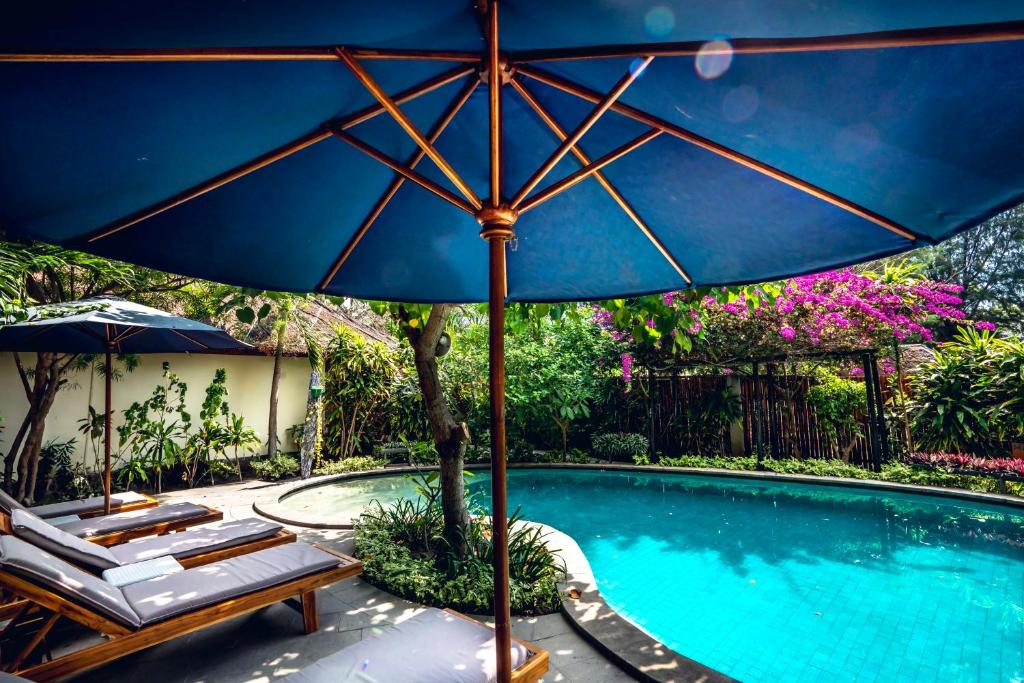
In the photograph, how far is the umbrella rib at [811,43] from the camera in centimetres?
112

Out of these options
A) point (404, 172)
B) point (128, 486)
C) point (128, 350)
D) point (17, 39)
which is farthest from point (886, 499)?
point (128, 486)

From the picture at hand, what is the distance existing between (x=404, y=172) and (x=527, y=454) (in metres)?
10.7

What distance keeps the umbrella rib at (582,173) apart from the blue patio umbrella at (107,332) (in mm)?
4299

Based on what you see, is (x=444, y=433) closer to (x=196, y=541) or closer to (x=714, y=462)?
(x=196, y=541)

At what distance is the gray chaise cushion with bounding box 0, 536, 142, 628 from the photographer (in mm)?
2420

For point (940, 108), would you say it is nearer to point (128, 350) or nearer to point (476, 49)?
point (476, 49)

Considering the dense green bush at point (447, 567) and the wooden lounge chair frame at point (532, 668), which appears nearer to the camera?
the wooden lounge chair frame at point (532, 668)

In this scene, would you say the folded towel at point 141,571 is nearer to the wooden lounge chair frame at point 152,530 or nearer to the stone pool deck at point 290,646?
the stone pool deck at point 290,646

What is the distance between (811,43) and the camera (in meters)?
1.26

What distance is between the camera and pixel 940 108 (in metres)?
1.45

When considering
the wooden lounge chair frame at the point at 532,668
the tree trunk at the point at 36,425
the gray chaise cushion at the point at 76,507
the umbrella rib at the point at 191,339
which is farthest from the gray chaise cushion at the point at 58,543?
the tree trunk at the point at 36,425

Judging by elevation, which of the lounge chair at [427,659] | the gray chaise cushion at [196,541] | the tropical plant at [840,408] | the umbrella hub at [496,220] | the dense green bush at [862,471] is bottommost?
the dense green bush at [862,471]

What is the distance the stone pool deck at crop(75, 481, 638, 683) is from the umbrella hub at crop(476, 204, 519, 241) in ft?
8.54

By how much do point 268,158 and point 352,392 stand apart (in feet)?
33.4
